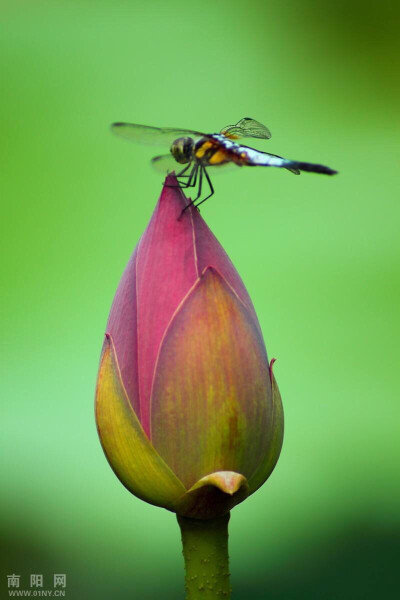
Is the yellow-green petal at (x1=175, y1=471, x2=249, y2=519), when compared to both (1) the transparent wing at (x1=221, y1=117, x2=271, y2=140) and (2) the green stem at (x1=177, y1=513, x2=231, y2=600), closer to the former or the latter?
(2) the green stem at (x1=177, y1=513, x2=231, y2=600)

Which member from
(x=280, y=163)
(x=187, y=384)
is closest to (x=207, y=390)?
(x=187, y=384)

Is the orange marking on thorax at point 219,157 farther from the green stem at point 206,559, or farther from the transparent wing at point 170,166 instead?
the green stem at point 206,559

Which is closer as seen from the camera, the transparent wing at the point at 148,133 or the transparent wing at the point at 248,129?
the transparent wing at the point at 148,133

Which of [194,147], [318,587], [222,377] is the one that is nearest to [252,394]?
[222,377]

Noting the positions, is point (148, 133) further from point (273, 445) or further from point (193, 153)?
point (273, 445)

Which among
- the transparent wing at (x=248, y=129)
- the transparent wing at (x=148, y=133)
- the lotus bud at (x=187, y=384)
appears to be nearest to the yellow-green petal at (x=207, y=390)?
the lotus bud at (x=187, y=384)

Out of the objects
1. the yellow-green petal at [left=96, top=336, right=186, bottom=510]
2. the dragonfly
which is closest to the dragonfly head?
the dragonfly

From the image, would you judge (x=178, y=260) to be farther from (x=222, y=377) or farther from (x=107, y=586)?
(x=107, y=586)
